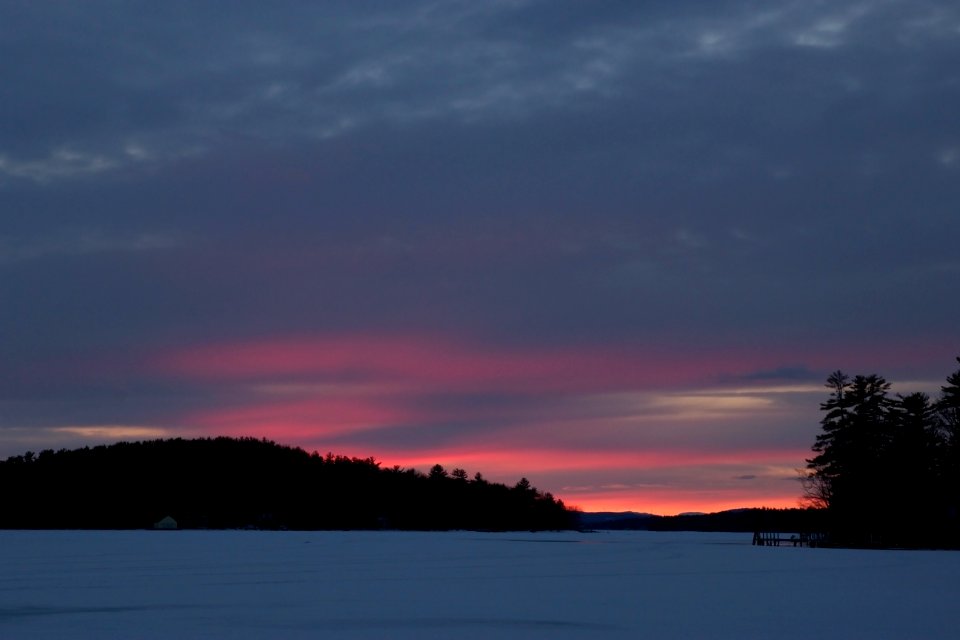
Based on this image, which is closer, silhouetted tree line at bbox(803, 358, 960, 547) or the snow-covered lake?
the snow-covered lake

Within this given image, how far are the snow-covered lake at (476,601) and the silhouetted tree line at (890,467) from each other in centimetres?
3220

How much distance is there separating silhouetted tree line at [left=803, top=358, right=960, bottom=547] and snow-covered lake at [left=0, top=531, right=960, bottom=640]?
106ft

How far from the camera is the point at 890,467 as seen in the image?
82.4 m

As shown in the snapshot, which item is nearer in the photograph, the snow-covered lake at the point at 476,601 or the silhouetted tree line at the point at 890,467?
the snow-covered lake at the point at 476,601

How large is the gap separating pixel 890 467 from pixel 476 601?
196ft

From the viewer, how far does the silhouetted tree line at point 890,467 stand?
8131 cm

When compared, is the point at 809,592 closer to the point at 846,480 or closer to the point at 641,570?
the point at 641,570

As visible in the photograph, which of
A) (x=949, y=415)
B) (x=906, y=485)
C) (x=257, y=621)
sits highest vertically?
(x=949, y=415)

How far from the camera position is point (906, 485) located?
81.0 meters

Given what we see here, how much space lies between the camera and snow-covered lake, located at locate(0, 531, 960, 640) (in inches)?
934

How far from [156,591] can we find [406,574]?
1218 cm

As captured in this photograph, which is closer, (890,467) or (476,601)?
(476,601)

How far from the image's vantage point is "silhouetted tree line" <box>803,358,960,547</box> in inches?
3201

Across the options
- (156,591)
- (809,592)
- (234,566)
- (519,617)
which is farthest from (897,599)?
(234,566)
